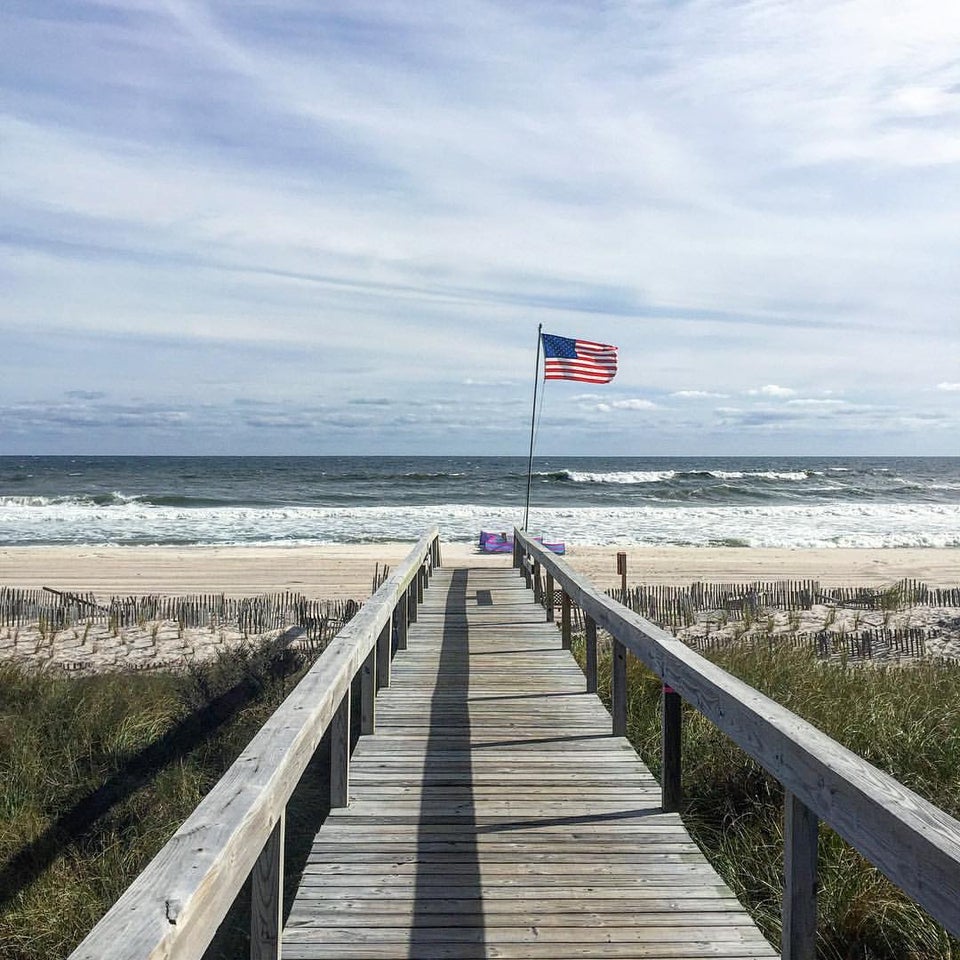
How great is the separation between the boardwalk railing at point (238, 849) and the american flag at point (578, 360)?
10.8 metres

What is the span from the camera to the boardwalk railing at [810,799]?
176 cm

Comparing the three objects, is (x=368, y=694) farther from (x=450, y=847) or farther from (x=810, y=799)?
(x=810, y=799)

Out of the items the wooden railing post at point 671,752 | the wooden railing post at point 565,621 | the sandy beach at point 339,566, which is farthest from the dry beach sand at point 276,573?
the wooden railing post at point 671,752

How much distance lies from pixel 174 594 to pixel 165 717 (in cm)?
1090

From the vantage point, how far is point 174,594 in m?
17.5

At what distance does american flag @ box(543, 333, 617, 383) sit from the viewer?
1445cm

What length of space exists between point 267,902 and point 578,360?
41.7 feet

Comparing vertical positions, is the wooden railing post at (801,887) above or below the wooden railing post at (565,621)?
above

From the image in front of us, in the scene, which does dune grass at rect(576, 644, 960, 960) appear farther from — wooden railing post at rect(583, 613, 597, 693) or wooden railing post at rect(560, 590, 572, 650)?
wooden railing post at rect(560, 590, 572, 650)

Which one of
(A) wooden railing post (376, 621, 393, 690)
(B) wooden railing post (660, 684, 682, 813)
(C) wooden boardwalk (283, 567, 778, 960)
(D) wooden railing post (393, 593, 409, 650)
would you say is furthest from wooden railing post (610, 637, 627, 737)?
(D) wooden railing post (393, 593, 409, 650)

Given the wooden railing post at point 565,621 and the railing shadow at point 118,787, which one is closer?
the railing shadow at point 118,787

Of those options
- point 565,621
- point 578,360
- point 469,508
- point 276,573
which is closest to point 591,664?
point 565,621

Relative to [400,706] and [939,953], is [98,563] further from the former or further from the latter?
[939,953]

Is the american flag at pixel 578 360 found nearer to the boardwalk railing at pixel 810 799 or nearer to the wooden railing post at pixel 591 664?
the wooden railing post at pixel 591 664
